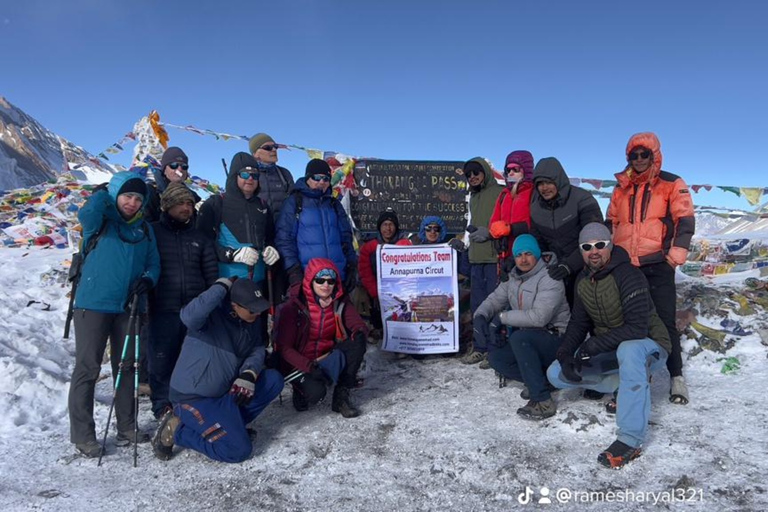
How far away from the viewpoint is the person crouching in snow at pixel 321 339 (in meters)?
4.64

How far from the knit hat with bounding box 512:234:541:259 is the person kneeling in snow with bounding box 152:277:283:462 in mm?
2418

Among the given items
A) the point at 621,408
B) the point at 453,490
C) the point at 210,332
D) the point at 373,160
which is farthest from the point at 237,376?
the point at 373,160

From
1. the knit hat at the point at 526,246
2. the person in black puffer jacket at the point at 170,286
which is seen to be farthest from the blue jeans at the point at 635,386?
the person in black puffer jacket at the point at 170,286

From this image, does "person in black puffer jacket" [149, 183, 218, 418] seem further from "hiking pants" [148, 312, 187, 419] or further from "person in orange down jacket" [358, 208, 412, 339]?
"person in orange down jacket" [358, 208, 412, 339]

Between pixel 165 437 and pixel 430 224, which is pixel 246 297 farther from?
pixel 430 224

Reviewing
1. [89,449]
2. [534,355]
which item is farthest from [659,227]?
[89,449]

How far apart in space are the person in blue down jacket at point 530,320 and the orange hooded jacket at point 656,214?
0.79 m

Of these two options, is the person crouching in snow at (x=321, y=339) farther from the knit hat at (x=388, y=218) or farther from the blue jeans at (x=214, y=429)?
the knit hat at (x=388, y=218)

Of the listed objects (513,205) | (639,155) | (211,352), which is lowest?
(211,352)

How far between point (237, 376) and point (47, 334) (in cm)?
454

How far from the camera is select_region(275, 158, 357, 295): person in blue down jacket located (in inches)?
216

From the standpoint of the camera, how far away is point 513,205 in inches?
220

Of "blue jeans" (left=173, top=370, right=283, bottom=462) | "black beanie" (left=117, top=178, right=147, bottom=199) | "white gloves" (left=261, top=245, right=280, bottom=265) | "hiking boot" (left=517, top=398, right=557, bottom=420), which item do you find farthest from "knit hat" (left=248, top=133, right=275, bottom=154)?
"hiking boot" (left=517, top=398, right=557, bottom=420)

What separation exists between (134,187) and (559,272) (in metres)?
3.69
